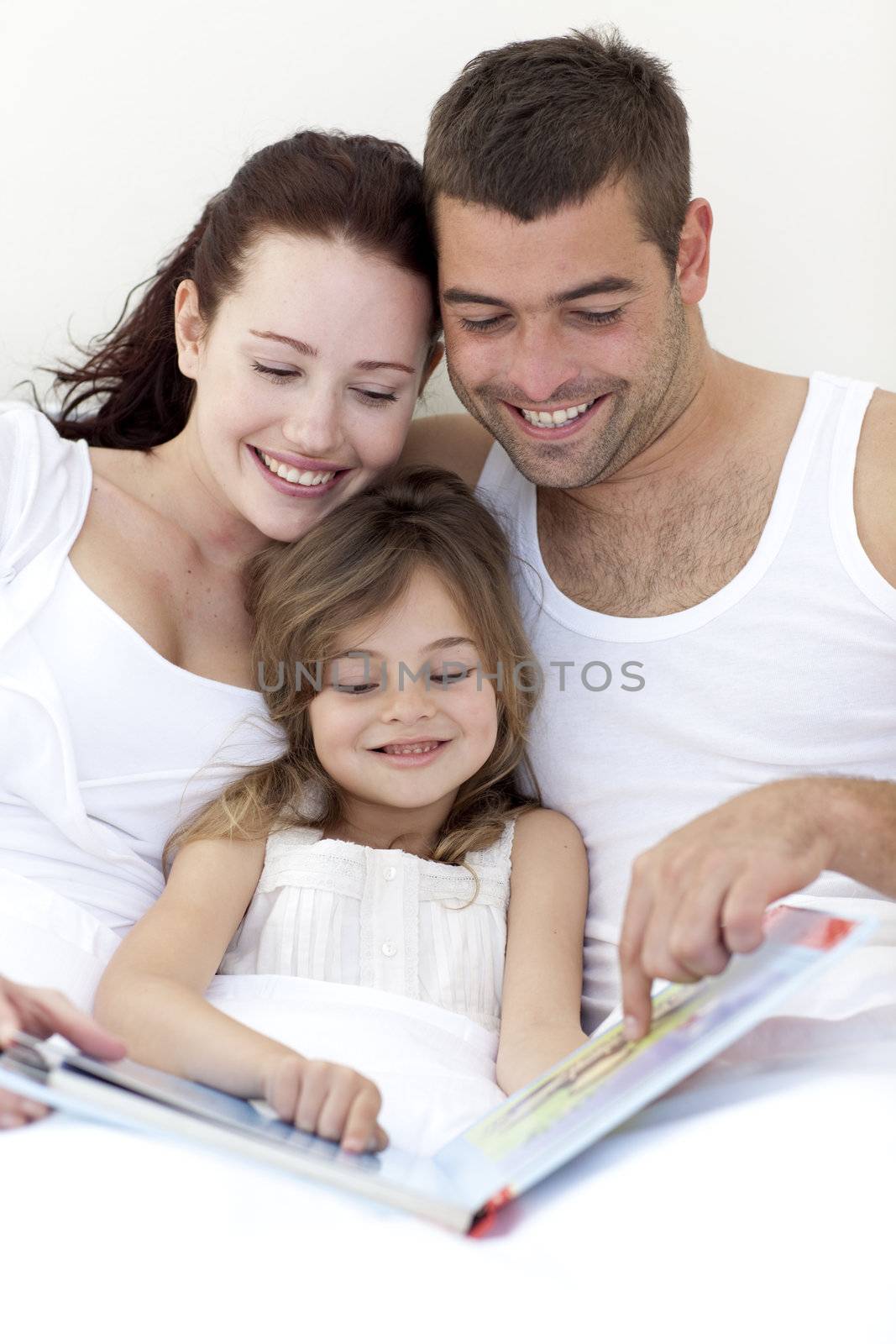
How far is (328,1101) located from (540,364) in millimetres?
1064

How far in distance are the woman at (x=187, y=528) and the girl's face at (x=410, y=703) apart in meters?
0.14

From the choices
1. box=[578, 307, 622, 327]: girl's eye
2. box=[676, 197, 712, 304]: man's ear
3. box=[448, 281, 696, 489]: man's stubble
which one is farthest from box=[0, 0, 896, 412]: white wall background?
box=[578, 307, 622, 327]: girl's eye

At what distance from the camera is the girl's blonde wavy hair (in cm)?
195

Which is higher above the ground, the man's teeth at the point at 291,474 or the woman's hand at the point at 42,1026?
the man's teeth at the point at 291,474

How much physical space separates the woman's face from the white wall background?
2.20 ft

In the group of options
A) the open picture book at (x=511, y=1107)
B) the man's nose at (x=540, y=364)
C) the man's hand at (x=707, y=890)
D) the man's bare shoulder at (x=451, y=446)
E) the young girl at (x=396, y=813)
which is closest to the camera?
the open picture book at (x=511, y=1107)

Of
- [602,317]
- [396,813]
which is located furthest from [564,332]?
[396,813]

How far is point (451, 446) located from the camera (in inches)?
93.6

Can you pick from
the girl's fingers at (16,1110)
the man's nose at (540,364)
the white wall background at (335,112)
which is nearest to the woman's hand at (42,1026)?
the girl's fingers at (16,1110)

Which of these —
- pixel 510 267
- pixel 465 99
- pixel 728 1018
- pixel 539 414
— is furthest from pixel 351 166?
pixel 728 1018

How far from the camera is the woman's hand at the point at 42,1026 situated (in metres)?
1.29

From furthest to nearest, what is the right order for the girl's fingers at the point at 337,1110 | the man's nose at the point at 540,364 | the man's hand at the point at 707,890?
the man's nose at the point at 540,364, the girl's fingers at the point at 337,1110, the man's hand at the point at 707,890

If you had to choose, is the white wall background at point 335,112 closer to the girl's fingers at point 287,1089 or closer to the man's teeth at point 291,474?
the man's teeth at point 291,474

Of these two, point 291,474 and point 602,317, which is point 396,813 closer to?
point 291,474
